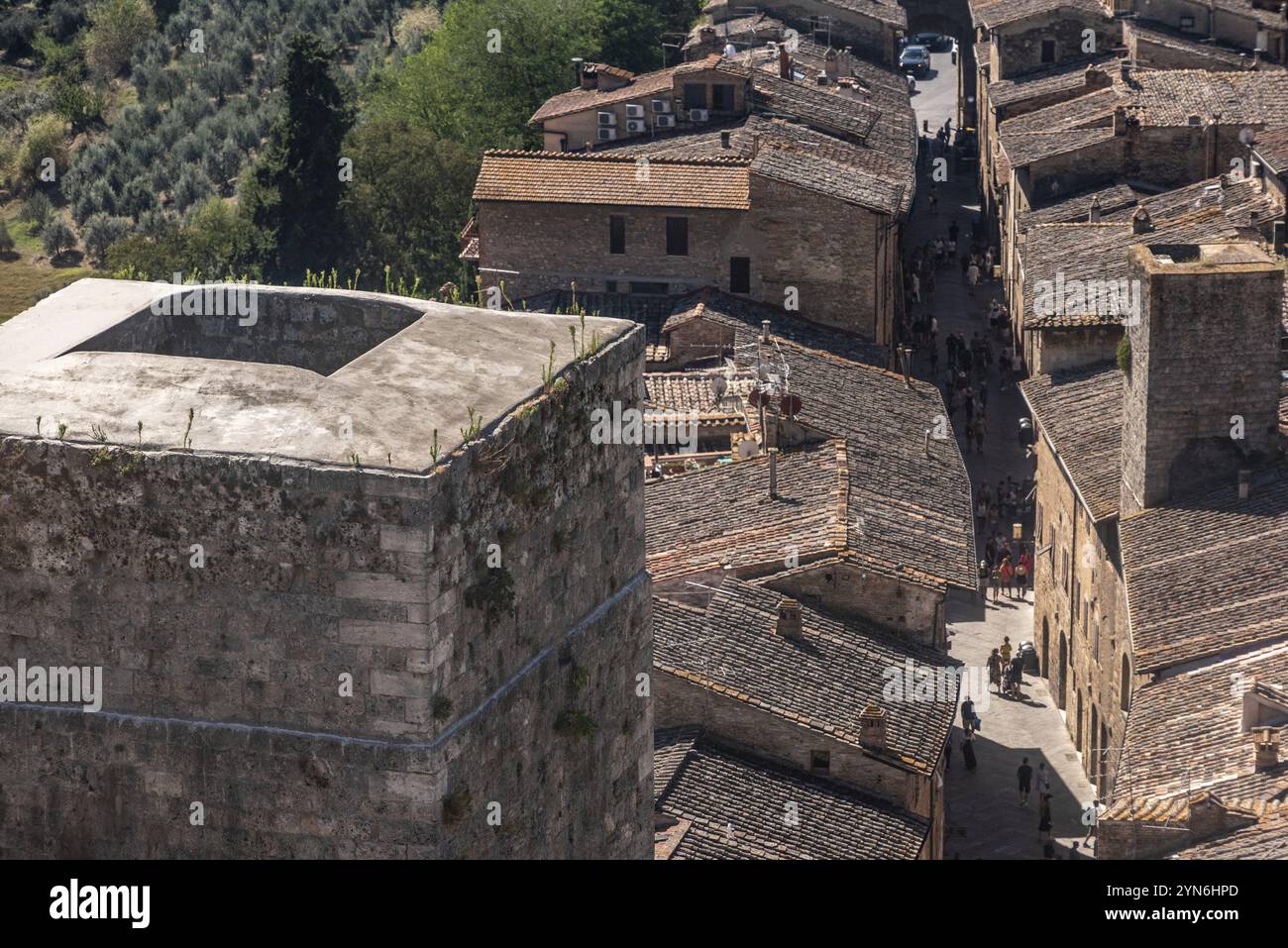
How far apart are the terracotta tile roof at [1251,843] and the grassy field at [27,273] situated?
39017 millimetres

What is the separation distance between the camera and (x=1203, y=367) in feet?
142

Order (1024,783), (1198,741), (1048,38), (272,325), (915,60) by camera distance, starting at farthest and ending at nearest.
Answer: (915,60), (1048,38), (1024,783), (1198,741), (272,325)

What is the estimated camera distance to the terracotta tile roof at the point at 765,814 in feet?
107

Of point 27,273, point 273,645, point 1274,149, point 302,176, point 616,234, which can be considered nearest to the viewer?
point 273,645

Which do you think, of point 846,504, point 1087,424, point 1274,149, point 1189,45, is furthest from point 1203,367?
point 1189,45

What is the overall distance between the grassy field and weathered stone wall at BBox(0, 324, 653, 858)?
47061mm

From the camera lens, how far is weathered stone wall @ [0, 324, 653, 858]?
1538cm

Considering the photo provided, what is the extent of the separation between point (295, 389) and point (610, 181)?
139 feet

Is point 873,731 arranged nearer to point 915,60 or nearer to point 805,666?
point 805,666

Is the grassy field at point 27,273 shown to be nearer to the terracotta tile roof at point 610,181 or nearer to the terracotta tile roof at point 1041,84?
the terracotta tile roof at point 610,181

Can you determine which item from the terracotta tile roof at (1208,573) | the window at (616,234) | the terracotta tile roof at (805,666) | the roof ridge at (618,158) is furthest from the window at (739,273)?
the terracotta tile roof at (805,666)

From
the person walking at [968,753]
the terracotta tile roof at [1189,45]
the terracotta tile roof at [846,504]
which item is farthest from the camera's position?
the terracotta tile roof at [1189,45]

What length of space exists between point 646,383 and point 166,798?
35497mm
